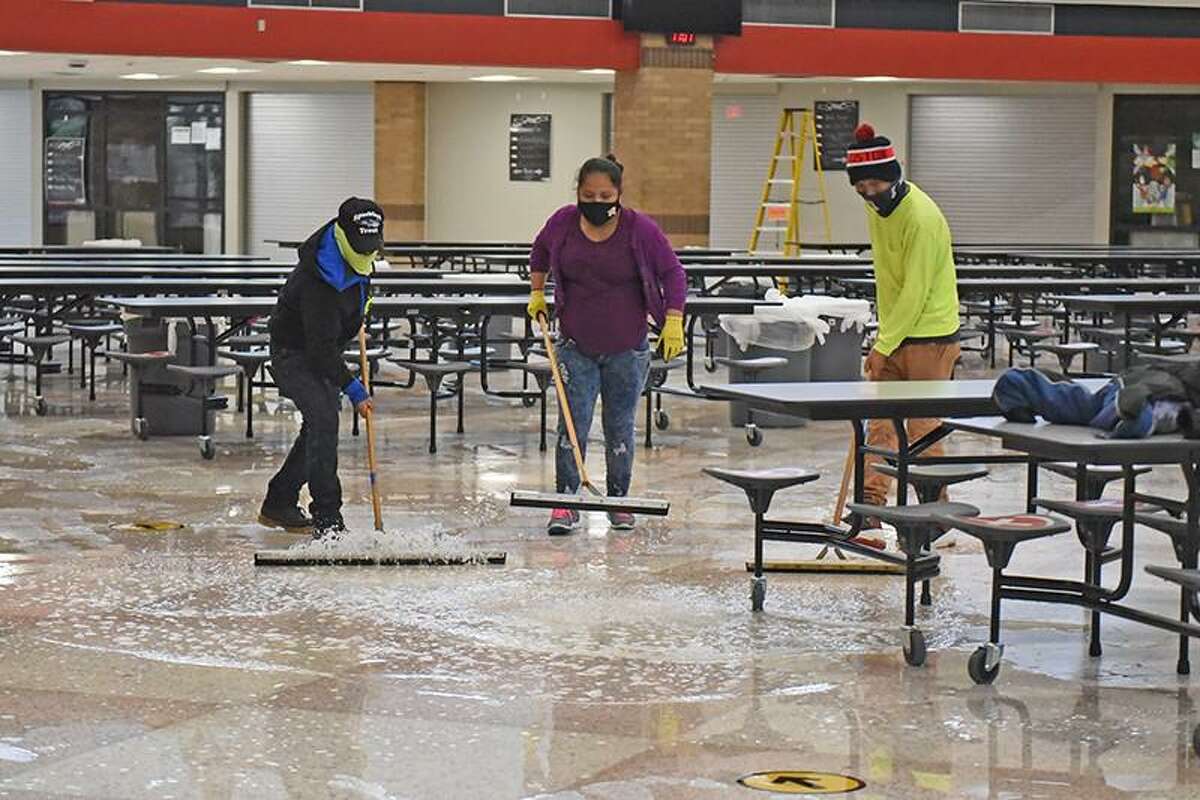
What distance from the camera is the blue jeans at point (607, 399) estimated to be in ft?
28.2

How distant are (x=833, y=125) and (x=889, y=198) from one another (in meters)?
21.4

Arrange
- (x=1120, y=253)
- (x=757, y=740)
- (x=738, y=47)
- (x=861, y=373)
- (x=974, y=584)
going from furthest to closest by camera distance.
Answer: (x=738, y=47)
(x=1120, y=253)
(x=861, y=373)
(x=974, y=584)
(x=757, y=740)

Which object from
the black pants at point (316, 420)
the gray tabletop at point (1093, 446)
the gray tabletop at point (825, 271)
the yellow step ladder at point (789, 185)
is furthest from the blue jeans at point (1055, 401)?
the yellow step ladder at point (789, 185)

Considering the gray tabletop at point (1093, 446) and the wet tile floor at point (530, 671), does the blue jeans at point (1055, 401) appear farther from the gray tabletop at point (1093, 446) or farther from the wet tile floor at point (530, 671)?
the wet tile floor at point (530, 671)

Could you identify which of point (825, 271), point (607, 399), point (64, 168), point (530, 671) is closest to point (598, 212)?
point (607, 399)

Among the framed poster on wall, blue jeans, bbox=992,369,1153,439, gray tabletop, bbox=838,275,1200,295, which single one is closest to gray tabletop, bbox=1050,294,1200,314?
gray tabletop, bbox=838,275,1200,295

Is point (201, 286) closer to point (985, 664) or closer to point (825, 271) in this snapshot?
point (825, 271)

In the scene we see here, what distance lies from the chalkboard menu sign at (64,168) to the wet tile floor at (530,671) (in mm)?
21998

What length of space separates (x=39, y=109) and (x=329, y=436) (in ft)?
77.9

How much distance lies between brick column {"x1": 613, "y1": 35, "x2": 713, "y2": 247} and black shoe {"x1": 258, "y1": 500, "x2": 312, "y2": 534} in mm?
15506

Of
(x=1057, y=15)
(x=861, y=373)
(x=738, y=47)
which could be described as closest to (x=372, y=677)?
(x=861, y=373)

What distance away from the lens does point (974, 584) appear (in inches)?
296

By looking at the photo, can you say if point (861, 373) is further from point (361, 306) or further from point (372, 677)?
point (372, 677)

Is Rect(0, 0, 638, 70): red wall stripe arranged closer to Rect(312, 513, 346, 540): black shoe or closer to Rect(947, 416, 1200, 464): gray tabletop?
Rect(312, 513, 346, 540): black shoe
